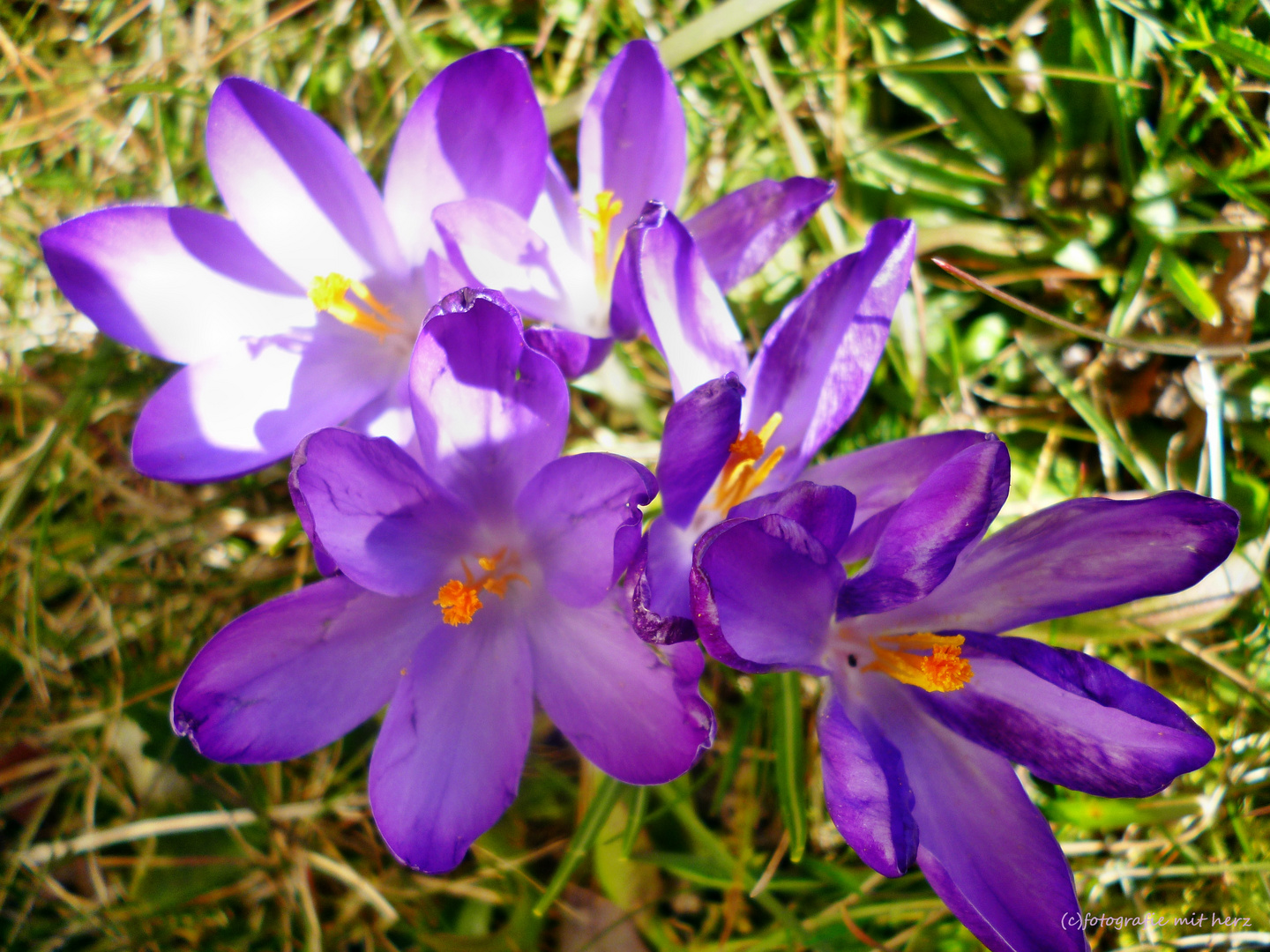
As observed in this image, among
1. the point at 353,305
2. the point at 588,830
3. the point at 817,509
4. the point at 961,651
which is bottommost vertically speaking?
the point at 588,830

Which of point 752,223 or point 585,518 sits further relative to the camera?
point 752,223

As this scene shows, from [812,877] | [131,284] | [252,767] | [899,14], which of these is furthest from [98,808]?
[899,14]

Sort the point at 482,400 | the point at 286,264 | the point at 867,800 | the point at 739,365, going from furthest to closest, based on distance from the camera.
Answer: the point at 286,264 → the point at 739,365 → the point at 482,400 → the point at 867,800

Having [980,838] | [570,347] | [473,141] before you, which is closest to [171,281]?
[473,141]

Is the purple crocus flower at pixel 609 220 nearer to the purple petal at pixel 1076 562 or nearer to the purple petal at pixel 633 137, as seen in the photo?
the purple petal at pixel 633 137

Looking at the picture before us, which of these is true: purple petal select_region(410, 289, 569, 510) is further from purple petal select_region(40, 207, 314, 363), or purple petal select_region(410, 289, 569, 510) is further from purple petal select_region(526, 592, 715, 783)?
purple petal select_region(40, 207, 314, 363)

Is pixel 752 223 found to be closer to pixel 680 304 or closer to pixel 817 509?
pixel 680 304

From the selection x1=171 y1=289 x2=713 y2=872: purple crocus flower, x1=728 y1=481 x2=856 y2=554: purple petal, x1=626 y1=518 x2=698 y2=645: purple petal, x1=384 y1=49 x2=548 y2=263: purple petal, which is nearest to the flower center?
x1=171 y1=289 x2=713 y2=872: purple crocus flower
